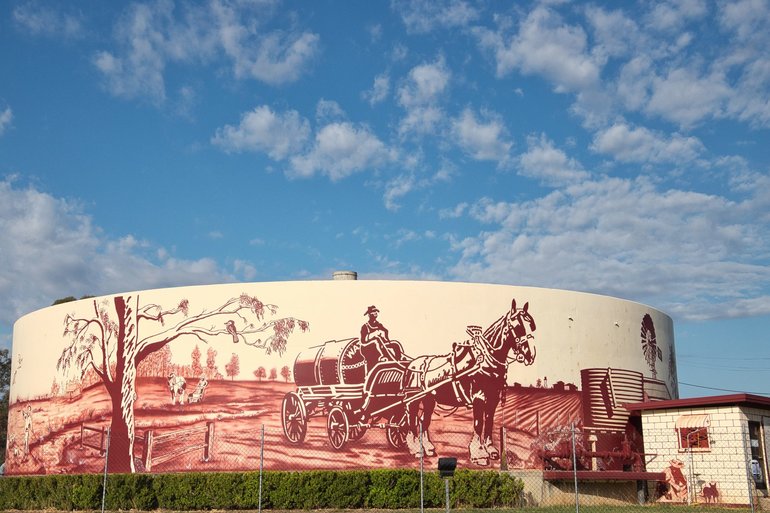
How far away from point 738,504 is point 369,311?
13.1 m

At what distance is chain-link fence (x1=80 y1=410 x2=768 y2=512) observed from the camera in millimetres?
27078

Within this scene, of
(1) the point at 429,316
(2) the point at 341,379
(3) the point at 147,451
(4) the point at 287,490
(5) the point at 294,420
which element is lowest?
(4) the point at 287,490

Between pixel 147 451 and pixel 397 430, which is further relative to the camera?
pixel 147 451

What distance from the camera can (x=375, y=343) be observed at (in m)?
28.6

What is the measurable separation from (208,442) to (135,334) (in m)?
5.03

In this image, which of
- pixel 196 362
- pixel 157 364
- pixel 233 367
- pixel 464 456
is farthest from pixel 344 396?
pixel 157 364

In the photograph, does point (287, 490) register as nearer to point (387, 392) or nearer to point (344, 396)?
point (344, 396)

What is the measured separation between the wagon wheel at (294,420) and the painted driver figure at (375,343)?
2661mm

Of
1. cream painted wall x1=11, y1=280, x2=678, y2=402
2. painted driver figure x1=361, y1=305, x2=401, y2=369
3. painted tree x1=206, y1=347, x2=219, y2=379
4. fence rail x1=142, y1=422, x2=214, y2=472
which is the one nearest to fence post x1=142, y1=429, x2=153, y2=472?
fence rail x1=142, y1=422, x2=214, y2=472

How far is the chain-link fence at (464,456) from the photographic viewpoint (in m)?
27.1

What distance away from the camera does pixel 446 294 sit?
96.4 ft

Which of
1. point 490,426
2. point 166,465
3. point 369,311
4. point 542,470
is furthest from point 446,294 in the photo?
point 166,465

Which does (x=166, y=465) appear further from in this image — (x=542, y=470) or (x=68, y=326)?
(x=542, y=470)

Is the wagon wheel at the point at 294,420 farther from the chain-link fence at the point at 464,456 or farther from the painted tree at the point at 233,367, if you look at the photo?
the painted tree at the point at 233,367
